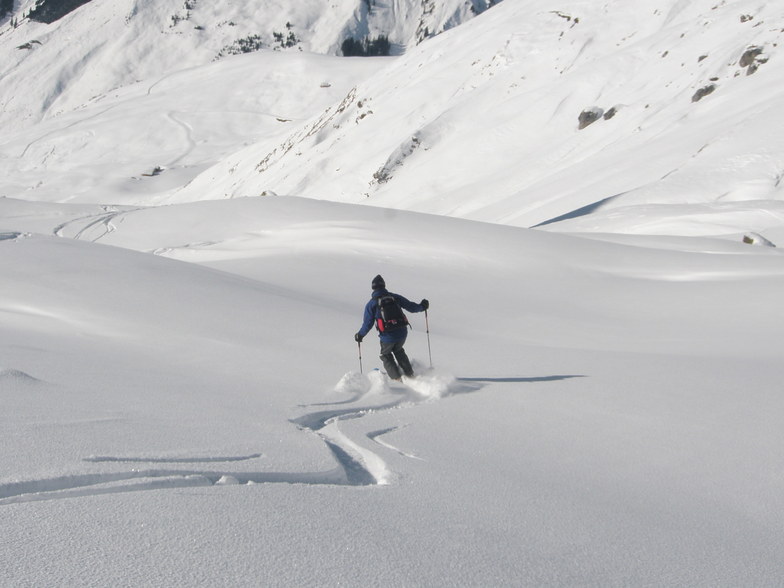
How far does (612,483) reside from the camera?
432cm

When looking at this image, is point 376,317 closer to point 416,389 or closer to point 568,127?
point 416,389

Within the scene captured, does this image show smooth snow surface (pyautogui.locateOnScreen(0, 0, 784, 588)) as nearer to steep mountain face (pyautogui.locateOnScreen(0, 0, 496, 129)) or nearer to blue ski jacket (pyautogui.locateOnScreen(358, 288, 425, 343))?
blue ski jacket (pyautogui.locateOnScreen(358, 288, 425, 343))

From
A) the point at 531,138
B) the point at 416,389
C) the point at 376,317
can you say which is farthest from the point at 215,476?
the point at 531,138

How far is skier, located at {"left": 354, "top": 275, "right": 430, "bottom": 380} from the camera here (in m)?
7.98

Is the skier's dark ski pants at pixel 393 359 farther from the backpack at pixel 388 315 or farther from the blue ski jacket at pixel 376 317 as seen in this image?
the backpack at pixel 388 315

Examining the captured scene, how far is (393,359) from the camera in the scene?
8031mm

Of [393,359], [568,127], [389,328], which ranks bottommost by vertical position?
[393,359]

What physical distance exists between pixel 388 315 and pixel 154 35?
145 metres

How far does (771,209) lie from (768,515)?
894 inches

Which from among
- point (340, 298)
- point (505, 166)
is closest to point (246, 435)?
point (340, 298)

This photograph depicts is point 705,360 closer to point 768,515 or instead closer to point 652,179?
point 768,515

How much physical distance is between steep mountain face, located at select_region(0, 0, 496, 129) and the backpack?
126797 millimetres

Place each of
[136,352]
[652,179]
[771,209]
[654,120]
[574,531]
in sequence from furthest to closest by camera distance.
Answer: [654,120] < [652,179] < [771,209] < [136,352] < [574,531]

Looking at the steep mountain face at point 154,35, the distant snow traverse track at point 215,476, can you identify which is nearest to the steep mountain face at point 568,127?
the distant snow traverse track at point 215,476
